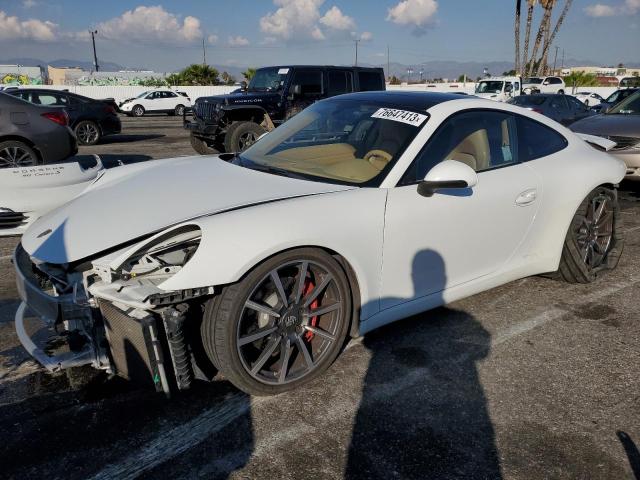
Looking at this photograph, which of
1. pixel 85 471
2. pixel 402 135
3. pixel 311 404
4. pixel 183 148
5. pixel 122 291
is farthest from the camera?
pixel 183 148

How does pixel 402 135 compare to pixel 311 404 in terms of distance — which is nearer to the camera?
pixel 311 404

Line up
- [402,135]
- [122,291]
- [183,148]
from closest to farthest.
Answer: [122,291] < [402,135] < [183,148]

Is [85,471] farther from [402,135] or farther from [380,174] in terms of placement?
[402,135]

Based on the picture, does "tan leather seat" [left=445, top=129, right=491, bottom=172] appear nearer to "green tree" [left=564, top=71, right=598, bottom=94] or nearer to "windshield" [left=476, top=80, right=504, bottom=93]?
Result: "windshield" [left=476, top=80, right=504, bottom=93]

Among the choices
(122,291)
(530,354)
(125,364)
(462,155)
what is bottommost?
(530,354)

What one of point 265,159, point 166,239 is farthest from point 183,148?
point 166,239

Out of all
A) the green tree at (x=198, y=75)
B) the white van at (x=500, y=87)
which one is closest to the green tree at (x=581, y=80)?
the white van at (x=500, y=87)

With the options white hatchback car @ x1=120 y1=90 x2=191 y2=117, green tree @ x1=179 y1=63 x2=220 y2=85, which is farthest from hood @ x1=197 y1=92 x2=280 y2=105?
green tree @ x1=179 y1=63 x2=220 y2=85

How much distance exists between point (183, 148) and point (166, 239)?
11779 mm

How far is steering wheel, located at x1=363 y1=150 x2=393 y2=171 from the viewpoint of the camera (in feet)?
10.4

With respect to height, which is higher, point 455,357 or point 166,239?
point 166,239

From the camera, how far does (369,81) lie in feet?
39.4

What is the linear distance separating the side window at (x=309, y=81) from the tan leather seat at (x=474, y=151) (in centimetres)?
824

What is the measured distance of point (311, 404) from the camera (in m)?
2.71
